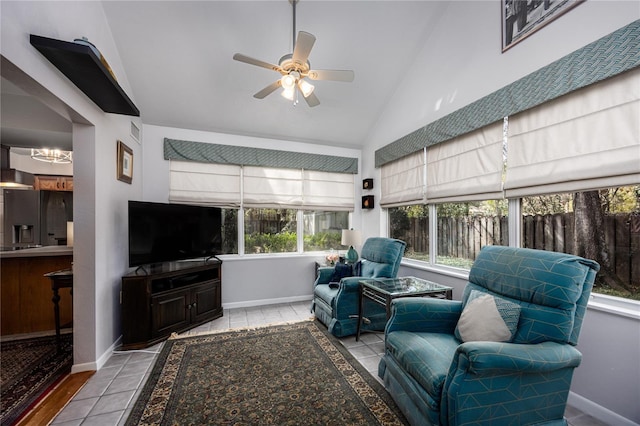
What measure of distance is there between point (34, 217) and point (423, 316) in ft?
19.4

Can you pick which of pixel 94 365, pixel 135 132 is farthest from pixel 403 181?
pixel 94 365

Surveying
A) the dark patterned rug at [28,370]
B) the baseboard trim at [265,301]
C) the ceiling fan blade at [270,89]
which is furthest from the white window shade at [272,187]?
the dark patterned rug at [28,370]

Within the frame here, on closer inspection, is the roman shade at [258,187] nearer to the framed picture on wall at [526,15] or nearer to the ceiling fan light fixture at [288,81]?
the ceiling fan light fixture at [288,81]

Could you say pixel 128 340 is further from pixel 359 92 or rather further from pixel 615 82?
pixel 615 82

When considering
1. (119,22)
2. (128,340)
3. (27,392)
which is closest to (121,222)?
(128,340)

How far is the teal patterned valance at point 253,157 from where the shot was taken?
143 inches

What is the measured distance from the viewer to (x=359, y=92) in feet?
11.9

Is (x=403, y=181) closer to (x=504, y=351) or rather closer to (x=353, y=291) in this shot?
(x=353, y=291)

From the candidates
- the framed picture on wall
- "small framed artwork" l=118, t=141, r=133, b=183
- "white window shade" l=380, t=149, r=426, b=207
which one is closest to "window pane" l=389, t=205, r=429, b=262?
"white window shade" l=380, t=149, r=426, b=207

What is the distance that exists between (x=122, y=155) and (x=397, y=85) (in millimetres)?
3453

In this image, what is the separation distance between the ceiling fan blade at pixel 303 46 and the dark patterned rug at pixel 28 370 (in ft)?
10.3

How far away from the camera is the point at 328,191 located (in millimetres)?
4414

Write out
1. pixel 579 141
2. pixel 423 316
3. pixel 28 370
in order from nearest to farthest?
pixel 579 141 → pixel 423 316 → pixel 28 370

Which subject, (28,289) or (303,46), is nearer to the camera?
(303,46)
